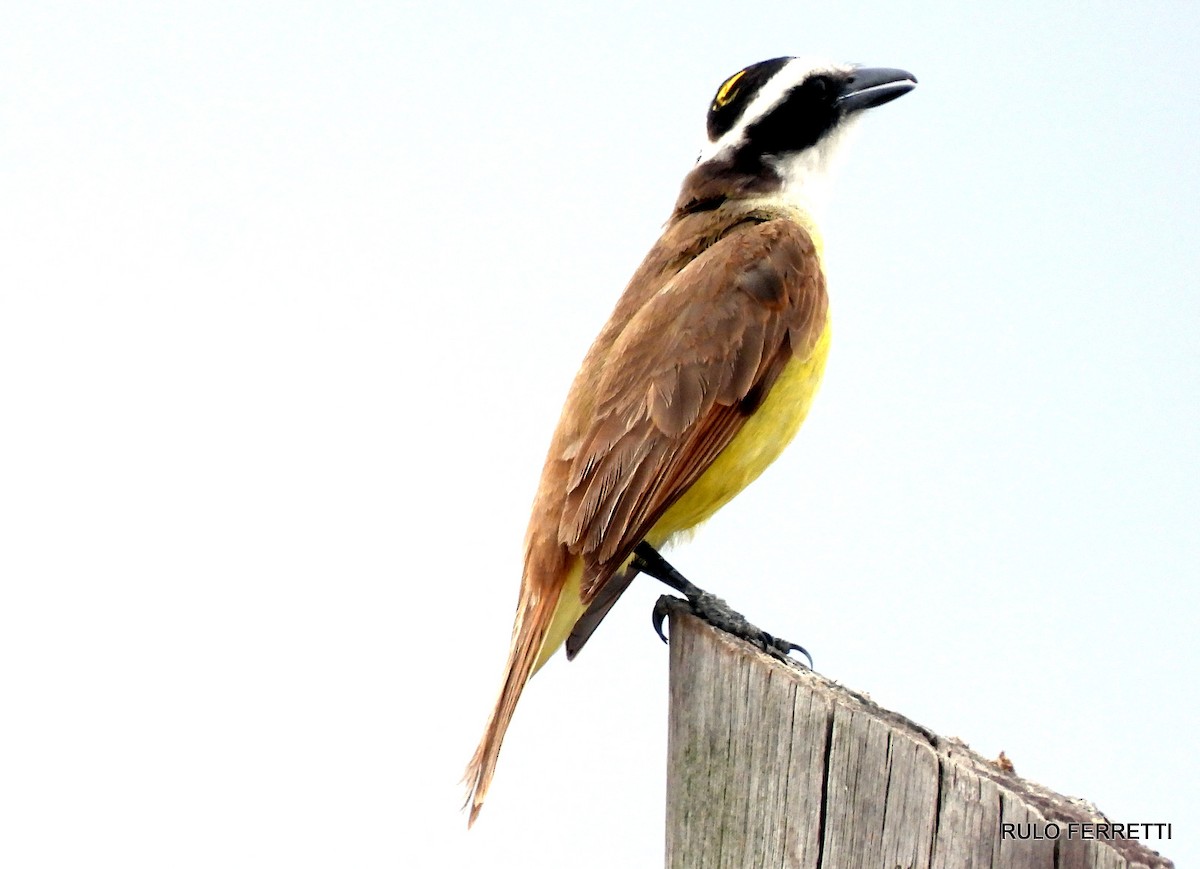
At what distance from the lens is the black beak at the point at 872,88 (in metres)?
6.28

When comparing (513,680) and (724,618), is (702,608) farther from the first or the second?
(513,680)

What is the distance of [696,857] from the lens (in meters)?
3.82

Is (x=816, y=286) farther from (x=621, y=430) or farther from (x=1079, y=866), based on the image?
(x=1079, y=866)

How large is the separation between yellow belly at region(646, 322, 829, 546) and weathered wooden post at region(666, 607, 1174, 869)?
1174mm

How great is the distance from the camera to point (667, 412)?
4.99m

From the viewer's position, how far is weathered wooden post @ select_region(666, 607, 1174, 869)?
3.17 meters

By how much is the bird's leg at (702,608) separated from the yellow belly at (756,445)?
0.39ft

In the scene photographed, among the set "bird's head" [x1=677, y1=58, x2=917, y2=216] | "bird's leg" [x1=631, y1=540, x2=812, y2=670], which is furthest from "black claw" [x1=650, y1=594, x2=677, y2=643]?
"bird's head" [x1=677, y1=58, x2=917, y2=216]

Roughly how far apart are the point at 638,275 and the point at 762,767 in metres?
2.57

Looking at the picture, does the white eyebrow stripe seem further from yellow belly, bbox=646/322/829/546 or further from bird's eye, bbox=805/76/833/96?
yellow belly, bbox=646/322/829/546

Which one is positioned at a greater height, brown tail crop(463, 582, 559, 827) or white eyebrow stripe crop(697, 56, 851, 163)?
white eyebrow stripe crop(697, 56, 851, 163)

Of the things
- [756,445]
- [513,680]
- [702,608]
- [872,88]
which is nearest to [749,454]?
[756,445]

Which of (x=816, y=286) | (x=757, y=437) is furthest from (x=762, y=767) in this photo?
(x=816, y=286)

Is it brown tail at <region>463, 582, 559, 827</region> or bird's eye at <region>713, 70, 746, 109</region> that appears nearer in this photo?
brown tail at <region>463, 582, 559, 827</region>
